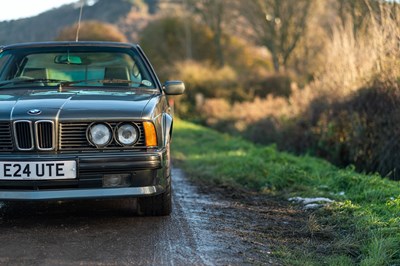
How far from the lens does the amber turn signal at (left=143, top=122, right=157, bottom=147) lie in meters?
5.17

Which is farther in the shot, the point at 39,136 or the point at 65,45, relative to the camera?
the point at 65,45

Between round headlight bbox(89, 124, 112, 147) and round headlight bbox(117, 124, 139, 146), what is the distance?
9 cm

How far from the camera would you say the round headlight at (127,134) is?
16.8ft

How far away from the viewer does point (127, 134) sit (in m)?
5.15

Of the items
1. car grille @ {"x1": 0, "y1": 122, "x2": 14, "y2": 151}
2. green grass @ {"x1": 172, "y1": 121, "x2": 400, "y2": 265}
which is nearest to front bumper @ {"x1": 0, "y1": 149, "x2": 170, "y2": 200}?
car grille @ {"x1": 0, "y1": 122, "x2": 14, "y2": 151}

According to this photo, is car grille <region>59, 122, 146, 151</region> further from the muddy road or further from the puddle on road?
the puddle on road

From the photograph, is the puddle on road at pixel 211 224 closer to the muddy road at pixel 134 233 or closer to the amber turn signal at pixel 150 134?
the muddy road at pixel 134 233


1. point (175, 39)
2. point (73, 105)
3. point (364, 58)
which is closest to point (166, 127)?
point (73, 105)

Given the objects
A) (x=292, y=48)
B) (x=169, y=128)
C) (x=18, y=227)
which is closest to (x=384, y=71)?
(x=169, y=128)

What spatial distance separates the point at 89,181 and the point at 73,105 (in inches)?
26.7

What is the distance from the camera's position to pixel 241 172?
918 centimetres

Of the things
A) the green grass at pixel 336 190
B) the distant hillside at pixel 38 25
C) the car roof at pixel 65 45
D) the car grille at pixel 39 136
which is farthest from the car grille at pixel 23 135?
the distant hillside at pixel 38 25

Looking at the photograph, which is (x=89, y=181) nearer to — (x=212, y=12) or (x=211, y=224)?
(x=211, y=224)

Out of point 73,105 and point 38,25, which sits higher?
point 38,25
